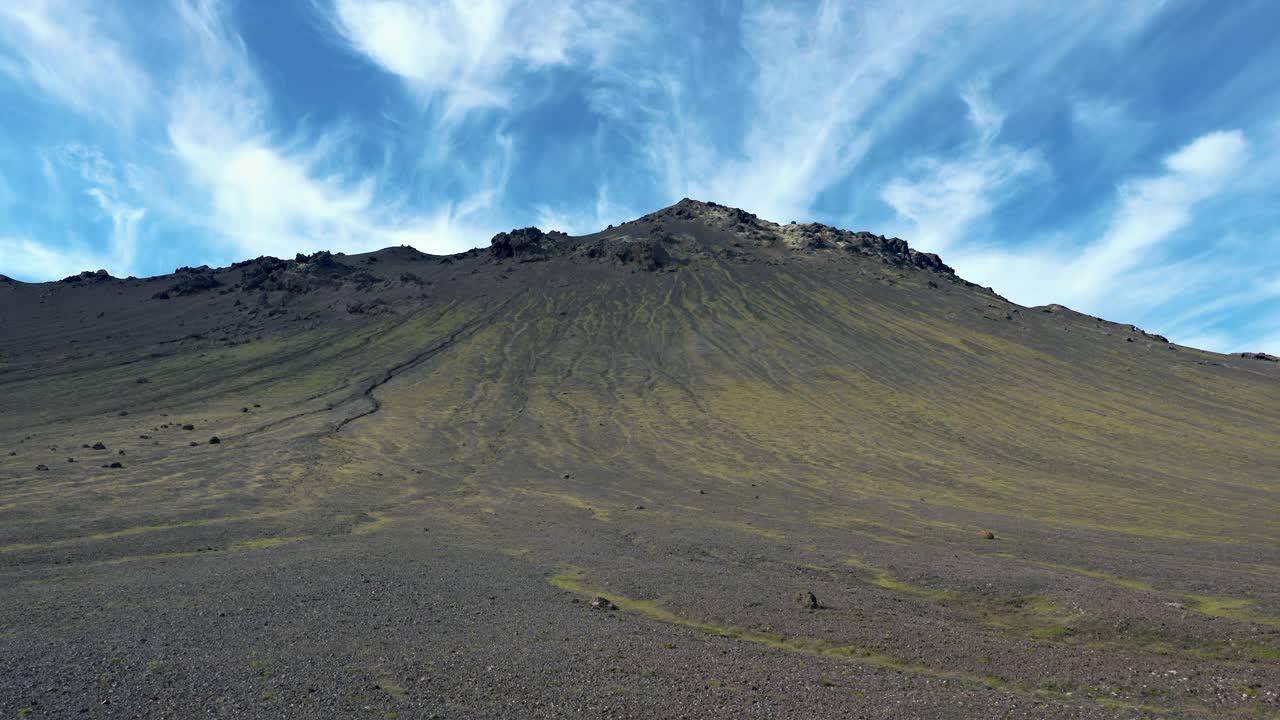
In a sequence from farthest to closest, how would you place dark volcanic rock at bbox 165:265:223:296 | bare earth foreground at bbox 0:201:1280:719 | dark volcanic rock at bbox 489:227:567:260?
dark volcanic rock at bbox 489:227:567:260, dark volcanic rock at bbox 165:265:223:296, bare earth foreground at bbox 0:201:1280:719

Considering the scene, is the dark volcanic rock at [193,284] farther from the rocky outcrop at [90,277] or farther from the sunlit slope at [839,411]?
the sunlit slope at [839,411]

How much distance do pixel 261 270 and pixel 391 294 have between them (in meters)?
23.8

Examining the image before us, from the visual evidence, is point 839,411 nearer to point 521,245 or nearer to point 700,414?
point 700,414

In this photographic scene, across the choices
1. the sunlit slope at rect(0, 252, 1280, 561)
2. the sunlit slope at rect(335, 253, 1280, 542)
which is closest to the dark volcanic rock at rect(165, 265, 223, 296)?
the sunlit slope at rect(0, 252, 1280, 561)

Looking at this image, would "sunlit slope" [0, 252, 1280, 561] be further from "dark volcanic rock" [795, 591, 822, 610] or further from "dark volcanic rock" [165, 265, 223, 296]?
"dark volcanic rock" [165, 265, 223, 296]

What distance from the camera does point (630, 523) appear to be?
20.5m

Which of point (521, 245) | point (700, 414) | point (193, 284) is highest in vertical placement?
point (521, 245)

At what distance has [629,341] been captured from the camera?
6397 cm

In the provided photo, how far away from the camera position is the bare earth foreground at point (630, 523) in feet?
28.1

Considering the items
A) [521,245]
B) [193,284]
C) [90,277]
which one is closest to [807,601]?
[521,245]

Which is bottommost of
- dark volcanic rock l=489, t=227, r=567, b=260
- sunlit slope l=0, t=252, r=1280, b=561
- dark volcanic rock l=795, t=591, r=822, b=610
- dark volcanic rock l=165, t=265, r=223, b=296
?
dark volcanic rock l=795, t=591, r=822, b=610

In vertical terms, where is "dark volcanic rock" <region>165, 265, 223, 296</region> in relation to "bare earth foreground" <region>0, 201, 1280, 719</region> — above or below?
above

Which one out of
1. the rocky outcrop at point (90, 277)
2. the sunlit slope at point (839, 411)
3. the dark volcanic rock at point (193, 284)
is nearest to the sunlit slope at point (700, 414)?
the sunlit slope at point (839, 411)

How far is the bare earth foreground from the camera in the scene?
28.1 feet
